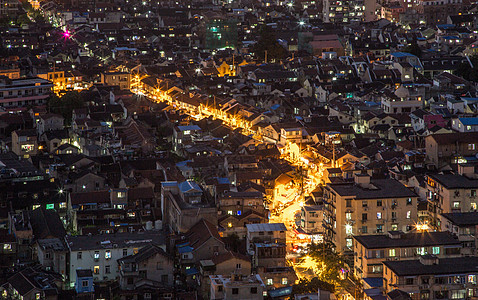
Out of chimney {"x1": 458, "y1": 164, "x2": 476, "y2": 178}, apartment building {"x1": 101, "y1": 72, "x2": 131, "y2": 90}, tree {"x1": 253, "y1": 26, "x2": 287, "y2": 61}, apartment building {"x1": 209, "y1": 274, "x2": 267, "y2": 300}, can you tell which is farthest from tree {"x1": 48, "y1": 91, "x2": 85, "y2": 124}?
apartment building {"x1": 209, "y1": 274, "x2": 267, "y2": 300}

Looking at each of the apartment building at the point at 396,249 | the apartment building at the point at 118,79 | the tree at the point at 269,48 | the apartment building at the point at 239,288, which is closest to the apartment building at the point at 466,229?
the apartment building at the point at 396,249

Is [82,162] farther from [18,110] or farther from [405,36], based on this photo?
[405,36]

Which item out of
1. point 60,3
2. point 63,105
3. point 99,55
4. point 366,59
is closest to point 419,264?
point 63,105

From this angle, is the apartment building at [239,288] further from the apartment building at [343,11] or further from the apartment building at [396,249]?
the apartment building at [343,11]

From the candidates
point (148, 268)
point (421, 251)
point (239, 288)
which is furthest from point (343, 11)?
point (239, 288)

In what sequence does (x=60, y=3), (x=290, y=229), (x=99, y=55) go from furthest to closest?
1. (x=60, y=3)
2. (x=99, y=55)
3. (x=290, y=229)

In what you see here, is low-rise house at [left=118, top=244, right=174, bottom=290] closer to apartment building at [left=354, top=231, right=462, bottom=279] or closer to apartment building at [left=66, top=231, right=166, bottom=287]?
apartment building at [left=66, top=231, right=166, bottom=287]
